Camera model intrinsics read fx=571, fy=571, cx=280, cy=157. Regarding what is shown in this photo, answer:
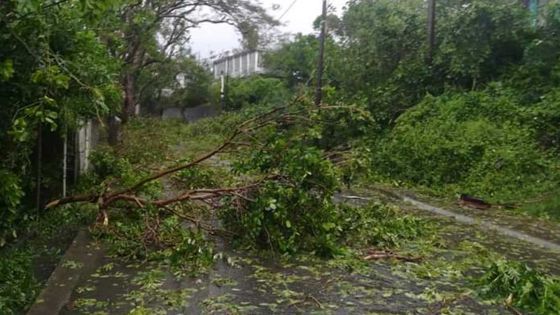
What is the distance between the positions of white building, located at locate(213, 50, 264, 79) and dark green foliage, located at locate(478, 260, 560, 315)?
133 feet

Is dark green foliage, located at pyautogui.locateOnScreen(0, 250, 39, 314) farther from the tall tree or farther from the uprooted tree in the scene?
the tall tree

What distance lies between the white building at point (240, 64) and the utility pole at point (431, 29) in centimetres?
2842

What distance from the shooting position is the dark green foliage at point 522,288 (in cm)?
458

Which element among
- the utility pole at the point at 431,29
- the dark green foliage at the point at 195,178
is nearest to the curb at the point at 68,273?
the dark green foliage at the point at 195,178

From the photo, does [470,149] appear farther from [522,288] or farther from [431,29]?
[522,288]

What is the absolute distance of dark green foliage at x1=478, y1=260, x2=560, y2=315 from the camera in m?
4.58

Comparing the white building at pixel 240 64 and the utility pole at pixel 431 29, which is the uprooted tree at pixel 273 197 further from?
the white building at pixel 240 64

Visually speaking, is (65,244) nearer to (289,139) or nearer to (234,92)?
(289,139)

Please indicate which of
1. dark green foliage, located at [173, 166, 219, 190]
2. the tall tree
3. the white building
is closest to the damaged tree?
the tall tree

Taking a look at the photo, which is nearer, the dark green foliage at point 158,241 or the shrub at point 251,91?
the dark green foliage at point 158,241

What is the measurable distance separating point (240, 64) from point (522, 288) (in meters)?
53.0

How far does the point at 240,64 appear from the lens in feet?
186

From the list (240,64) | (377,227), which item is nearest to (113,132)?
(377,227)

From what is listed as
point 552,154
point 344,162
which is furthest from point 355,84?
point 344,162
